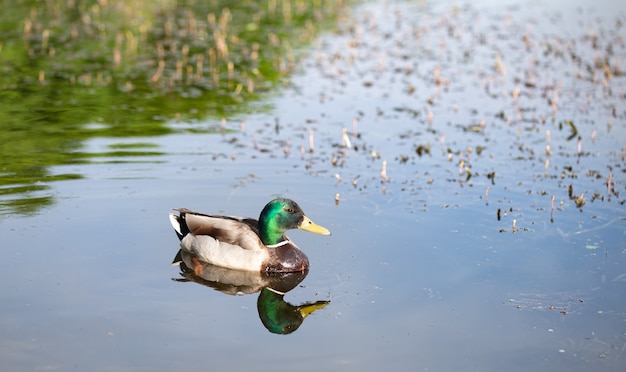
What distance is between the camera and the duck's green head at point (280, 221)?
1019cm

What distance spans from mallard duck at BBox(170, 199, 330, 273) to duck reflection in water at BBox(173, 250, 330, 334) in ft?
0.29

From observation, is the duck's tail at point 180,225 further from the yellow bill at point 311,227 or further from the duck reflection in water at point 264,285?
the yellow bill at point 311,227

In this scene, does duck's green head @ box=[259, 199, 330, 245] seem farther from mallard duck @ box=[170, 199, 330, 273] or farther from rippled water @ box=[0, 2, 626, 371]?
rippled water @ box=[0, 2, 626, 371]

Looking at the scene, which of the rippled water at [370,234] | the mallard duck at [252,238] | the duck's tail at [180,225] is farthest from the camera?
the duck's tail at [180,225]

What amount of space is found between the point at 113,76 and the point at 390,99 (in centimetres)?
533

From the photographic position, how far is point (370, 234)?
10922 mm

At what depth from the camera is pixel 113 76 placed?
723 inches

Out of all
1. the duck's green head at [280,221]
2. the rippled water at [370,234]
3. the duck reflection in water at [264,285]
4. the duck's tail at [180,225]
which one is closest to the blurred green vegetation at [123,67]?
the rippled water at [370,234]

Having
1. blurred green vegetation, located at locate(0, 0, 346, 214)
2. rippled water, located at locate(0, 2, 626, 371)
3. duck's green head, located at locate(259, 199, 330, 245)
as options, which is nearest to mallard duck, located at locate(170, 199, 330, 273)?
duck's green head, located at locate(259, 199, 330, 245)

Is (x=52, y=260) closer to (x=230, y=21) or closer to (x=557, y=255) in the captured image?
(x=557, y=255)

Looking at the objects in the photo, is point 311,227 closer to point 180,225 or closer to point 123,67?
point 180,225

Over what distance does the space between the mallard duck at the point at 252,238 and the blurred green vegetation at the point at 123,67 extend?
7.91 ft

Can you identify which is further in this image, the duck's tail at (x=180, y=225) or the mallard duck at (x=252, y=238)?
the duck's tail at (x=180, y=225)

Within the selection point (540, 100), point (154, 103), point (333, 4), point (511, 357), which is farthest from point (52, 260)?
point (333, 4)
